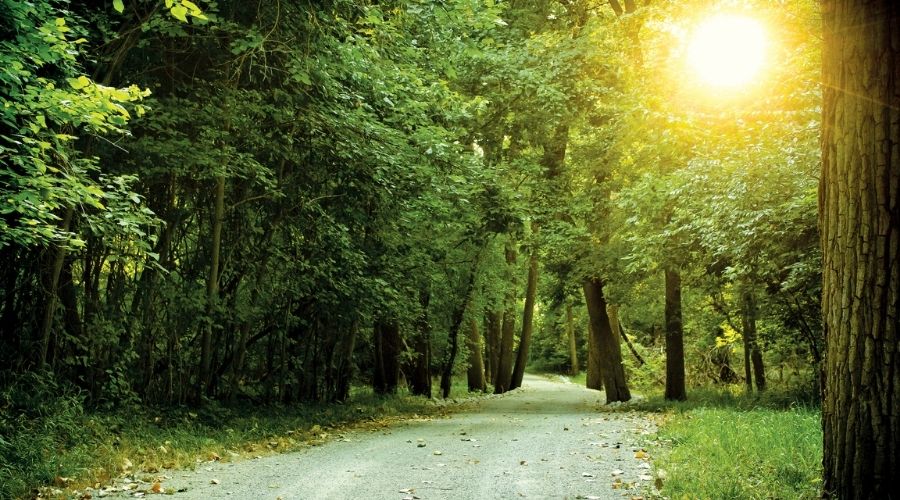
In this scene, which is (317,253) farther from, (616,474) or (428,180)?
(616,474)

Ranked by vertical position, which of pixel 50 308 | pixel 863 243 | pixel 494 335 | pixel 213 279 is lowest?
pixel 50 308

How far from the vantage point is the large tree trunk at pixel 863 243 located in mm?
3818

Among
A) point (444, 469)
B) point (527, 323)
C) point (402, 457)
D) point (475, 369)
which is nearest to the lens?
point (444, 469)

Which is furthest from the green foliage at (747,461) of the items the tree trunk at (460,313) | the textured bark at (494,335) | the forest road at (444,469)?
the textured bark at (494,335)

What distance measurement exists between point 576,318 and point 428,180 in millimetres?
29923

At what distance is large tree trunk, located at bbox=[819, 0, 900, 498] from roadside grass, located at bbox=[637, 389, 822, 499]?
925mm

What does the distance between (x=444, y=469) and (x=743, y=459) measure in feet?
9.73

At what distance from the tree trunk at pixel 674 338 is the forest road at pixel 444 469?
667 cm

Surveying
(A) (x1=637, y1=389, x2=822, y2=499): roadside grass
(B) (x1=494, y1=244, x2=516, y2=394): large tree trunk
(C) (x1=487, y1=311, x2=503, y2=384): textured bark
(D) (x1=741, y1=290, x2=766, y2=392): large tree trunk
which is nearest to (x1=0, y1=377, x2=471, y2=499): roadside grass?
(A) (x1=637, y1=389, x2=822, y2=499): roadside grass

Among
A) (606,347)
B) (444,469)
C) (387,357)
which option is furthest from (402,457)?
(606,347)

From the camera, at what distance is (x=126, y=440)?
24.9ft

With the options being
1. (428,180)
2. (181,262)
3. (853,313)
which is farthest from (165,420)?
(853,313)

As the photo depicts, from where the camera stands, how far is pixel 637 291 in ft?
61.6

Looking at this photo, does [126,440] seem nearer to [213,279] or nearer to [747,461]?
[213,279]
